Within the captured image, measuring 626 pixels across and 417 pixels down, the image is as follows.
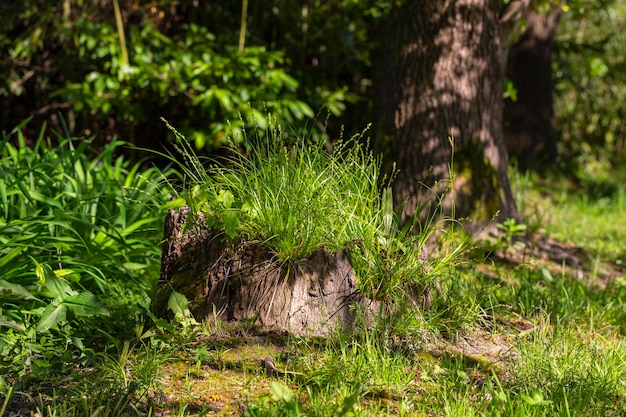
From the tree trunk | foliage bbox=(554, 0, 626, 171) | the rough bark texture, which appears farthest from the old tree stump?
foliage bbox=(554, 0, 626, 171)

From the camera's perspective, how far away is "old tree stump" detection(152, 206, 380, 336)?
3551 mm

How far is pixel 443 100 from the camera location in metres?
5.59

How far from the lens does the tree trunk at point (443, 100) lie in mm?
5566

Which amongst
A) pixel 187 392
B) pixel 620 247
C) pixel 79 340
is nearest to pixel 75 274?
pixel 79 340

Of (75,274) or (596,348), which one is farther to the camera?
(75,274)

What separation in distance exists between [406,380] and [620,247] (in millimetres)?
3921

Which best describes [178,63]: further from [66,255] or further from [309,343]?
[309,343]

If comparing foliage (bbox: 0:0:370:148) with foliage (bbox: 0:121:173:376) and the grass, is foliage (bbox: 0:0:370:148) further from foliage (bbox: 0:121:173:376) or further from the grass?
the grass

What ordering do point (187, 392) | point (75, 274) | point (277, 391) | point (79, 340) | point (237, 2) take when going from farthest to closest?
point (237, 2) → point (75, 274) → point (79, 340) → point (187, 392) → point (277, 391)

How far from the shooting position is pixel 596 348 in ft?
12.1

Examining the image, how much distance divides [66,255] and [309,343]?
1703mm

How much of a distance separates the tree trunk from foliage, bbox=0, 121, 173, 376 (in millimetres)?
1864

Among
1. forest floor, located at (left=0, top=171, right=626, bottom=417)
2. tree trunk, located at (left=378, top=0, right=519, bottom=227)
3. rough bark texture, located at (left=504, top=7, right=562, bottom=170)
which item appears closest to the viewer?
forest floor, located at (left=0, top=171, right=626, bottom=417)

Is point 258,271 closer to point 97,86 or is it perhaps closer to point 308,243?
point 308,243
